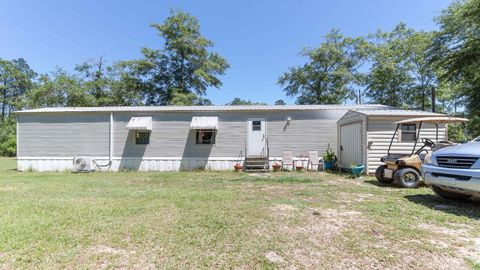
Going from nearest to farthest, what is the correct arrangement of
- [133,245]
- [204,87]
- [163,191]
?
[133,245]
[163,191]
[204,87]

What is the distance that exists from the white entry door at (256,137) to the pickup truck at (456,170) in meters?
7.09

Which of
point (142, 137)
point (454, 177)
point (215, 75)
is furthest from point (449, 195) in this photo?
point (215, 75)

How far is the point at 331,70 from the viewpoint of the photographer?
1012 inches

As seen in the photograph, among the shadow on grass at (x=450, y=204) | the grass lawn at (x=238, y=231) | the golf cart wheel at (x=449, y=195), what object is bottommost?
the grass lawn at (x=238, y=231)

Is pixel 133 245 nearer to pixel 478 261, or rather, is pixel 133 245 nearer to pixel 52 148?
pixel 478 261

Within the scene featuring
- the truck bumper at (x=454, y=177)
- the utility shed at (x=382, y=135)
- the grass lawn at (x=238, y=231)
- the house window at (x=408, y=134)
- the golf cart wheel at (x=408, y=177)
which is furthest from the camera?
the house window at (x=408, y=134)

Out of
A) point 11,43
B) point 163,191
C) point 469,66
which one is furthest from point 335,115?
point 11,43

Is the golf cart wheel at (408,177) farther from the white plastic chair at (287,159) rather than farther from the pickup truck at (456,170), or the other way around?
the white plastic chair at (287,159)

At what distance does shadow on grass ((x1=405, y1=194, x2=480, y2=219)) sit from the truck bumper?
439mm

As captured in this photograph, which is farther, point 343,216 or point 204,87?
point 204,87

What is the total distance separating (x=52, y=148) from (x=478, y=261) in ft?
48.9

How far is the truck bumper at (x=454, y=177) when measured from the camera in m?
4.21

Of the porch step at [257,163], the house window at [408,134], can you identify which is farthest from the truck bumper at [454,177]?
the porch step at [257,163]

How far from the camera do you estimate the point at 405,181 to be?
6.88 m
